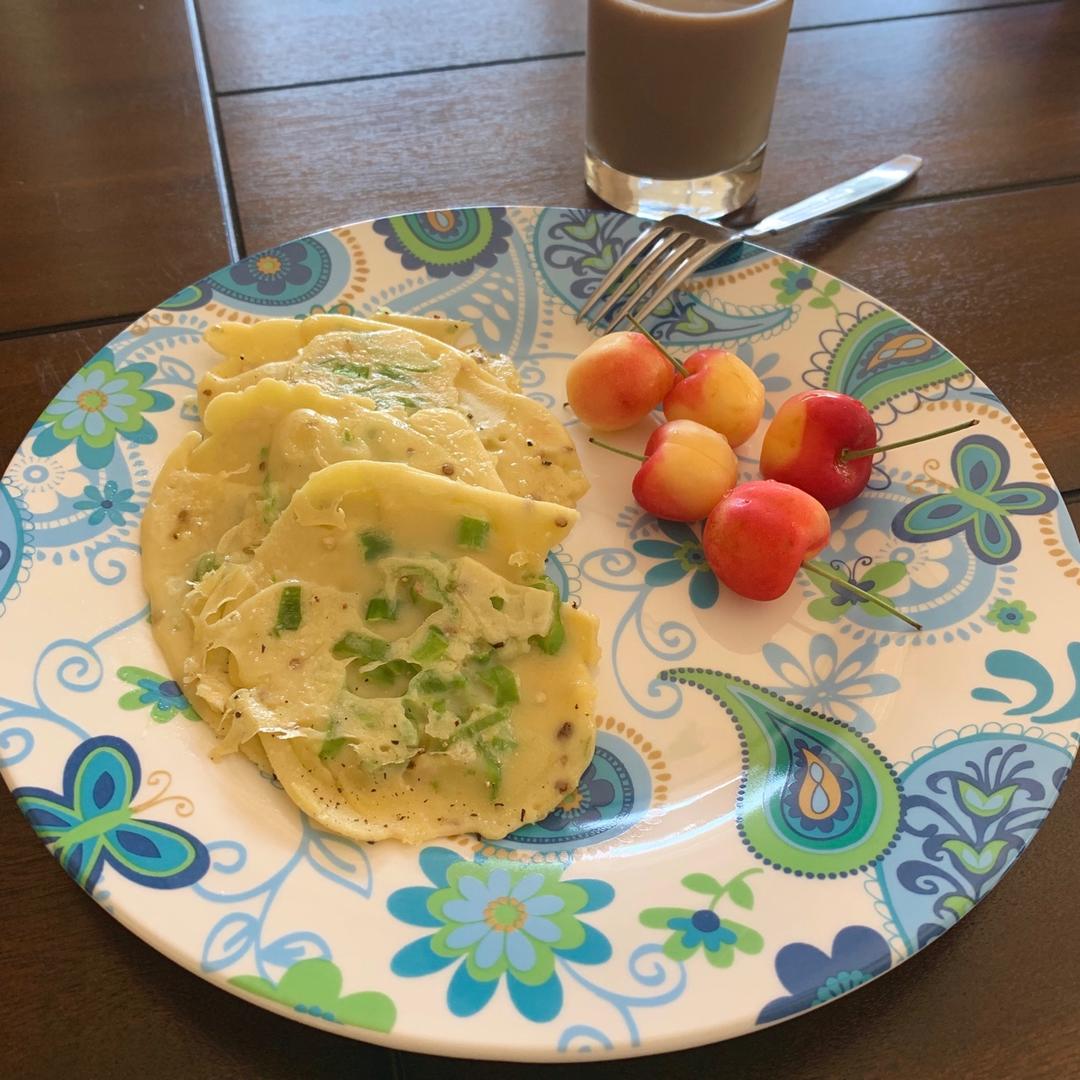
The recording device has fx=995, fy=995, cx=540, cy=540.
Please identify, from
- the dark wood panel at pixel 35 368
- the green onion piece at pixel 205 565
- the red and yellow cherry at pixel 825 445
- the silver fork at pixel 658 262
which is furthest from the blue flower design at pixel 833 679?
the dark wood panel at pixel 35 368

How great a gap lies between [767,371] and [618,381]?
27cm

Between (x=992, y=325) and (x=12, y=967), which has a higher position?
(x=992, y=325)

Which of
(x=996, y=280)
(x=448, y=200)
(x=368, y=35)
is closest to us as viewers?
(x=996, y=280)

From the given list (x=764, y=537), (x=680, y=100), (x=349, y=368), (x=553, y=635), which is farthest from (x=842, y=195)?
(x=553, y=635)

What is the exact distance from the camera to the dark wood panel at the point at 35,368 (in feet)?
4.99

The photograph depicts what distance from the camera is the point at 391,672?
1.21 m

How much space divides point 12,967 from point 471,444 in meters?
0.81

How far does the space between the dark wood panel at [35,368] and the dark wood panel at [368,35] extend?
0.80 metres

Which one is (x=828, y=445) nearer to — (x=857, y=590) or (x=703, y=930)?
(x=857, y=590)

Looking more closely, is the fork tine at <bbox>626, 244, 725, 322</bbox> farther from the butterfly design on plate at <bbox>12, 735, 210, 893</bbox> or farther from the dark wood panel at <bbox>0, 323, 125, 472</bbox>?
the butterfly design on plate at <bbox>12, 735, 210, 893</bbox>

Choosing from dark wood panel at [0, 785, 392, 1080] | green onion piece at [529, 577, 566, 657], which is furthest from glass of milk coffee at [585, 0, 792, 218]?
dark wood panel at [0, 785, 392, 1080]

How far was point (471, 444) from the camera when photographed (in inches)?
54.7

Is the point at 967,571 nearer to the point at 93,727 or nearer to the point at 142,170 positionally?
the point at 93,727

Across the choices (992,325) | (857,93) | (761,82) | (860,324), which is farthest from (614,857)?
(857,93)
